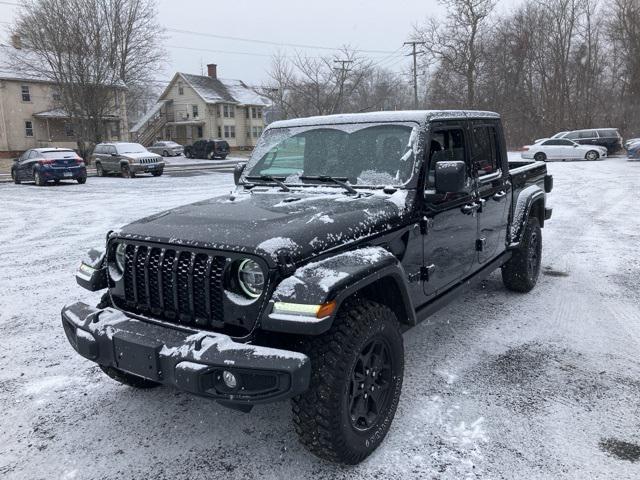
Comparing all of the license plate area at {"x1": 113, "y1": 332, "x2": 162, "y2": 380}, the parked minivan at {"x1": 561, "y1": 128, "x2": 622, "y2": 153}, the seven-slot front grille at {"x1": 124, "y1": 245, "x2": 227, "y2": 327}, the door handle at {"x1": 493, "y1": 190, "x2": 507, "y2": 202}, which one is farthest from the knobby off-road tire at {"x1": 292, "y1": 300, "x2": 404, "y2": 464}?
the parked minivan at {"x1": 561, "y1": 128, "x2": 622, "y2": 153}

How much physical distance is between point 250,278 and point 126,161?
76.7ft

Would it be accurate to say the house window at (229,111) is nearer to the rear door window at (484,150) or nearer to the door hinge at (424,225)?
the rear door window at (484,150)

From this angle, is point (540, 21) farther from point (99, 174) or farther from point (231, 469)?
point (231, 469)

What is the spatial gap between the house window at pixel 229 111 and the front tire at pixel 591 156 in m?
38.0

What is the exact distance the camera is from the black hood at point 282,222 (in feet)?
9.01

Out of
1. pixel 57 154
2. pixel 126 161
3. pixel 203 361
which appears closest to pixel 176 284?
pixel 203 361

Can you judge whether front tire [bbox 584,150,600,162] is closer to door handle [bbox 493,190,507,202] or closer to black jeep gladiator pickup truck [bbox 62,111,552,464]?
door handle [bbox 493,190,507,202]

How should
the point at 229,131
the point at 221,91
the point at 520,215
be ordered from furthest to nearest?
the point at 221,91 < the point at 229,131 < the point at 520,215

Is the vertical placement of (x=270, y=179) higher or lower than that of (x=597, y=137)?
lower

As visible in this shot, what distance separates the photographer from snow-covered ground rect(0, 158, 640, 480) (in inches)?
114

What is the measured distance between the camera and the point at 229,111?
56.1 meters

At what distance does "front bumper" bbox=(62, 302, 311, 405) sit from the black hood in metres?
0.48

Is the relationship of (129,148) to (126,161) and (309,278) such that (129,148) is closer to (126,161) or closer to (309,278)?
(126,161)

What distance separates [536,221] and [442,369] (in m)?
2.76
